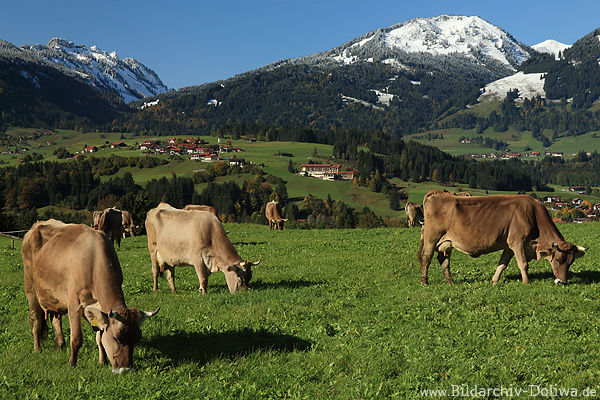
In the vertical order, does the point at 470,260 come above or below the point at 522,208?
below

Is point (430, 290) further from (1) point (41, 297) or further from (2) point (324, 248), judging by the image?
(2) point (324, 248)

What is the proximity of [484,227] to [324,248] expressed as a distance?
16210 mm

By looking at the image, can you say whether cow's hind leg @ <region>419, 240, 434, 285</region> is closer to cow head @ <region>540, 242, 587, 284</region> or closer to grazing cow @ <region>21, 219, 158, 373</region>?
cow head @ <region>540, 242, 587, 284</region>

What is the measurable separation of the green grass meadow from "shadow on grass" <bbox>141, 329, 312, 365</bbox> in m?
0.03

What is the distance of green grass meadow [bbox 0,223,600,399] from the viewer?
8.59 metres

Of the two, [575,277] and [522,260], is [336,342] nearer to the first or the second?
[522,260]

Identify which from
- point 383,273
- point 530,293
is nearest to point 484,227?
point 530,293

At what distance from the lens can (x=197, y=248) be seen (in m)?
16.8

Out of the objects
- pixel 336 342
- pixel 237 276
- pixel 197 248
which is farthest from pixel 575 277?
pixel 197 248

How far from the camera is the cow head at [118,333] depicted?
8.72m

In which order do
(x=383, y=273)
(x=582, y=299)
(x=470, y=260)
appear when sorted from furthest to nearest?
(x=470, y=260) < (x=383, y=273) < (x=582, y=299)

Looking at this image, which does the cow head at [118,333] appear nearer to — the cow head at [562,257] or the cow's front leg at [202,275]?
the cow's front leg at [202,275]

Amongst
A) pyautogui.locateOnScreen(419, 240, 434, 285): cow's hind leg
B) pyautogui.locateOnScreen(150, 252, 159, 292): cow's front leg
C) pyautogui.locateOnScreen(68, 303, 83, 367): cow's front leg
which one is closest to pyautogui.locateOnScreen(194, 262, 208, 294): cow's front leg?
pyautogui.locateOnScreen(150, 252, 159, 292): cow's front leg

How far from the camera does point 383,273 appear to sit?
Answer: 814 inches
